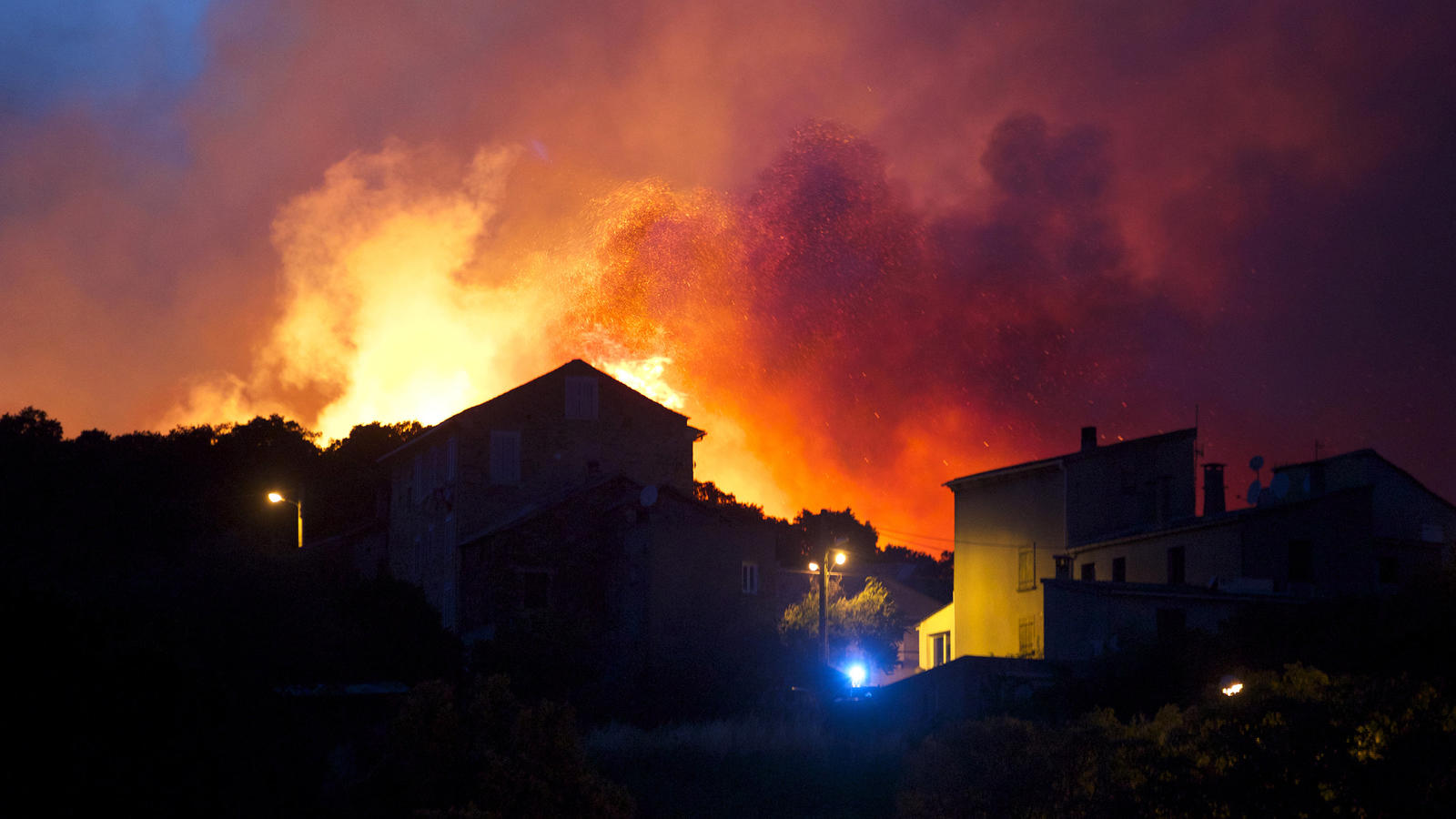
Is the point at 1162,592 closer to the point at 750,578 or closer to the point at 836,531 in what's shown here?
the point at 750,578

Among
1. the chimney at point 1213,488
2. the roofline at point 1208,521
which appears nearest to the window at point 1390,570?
the roofline at point 1208,521

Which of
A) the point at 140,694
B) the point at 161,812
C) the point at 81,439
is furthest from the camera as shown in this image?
the point at 81,439

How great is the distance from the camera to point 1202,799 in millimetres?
21109

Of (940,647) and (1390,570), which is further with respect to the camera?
(940,647)

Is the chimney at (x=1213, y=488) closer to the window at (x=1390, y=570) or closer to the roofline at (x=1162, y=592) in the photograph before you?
the window at (x=1390, y=570)

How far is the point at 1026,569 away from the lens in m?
52.5

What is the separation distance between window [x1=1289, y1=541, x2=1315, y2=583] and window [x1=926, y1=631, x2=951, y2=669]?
603 inches

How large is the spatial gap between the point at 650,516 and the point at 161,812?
27.5m

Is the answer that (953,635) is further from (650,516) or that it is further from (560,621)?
(560,621)

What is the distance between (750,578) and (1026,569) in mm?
10786

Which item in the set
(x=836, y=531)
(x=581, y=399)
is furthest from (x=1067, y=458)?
(x=836, y=531)

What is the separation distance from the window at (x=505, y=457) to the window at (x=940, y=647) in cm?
1903

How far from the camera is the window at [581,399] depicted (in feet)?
185

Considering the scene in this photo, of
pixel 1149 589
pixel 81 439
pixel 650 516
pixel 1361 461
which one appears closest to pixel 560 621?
pixel 650 516
